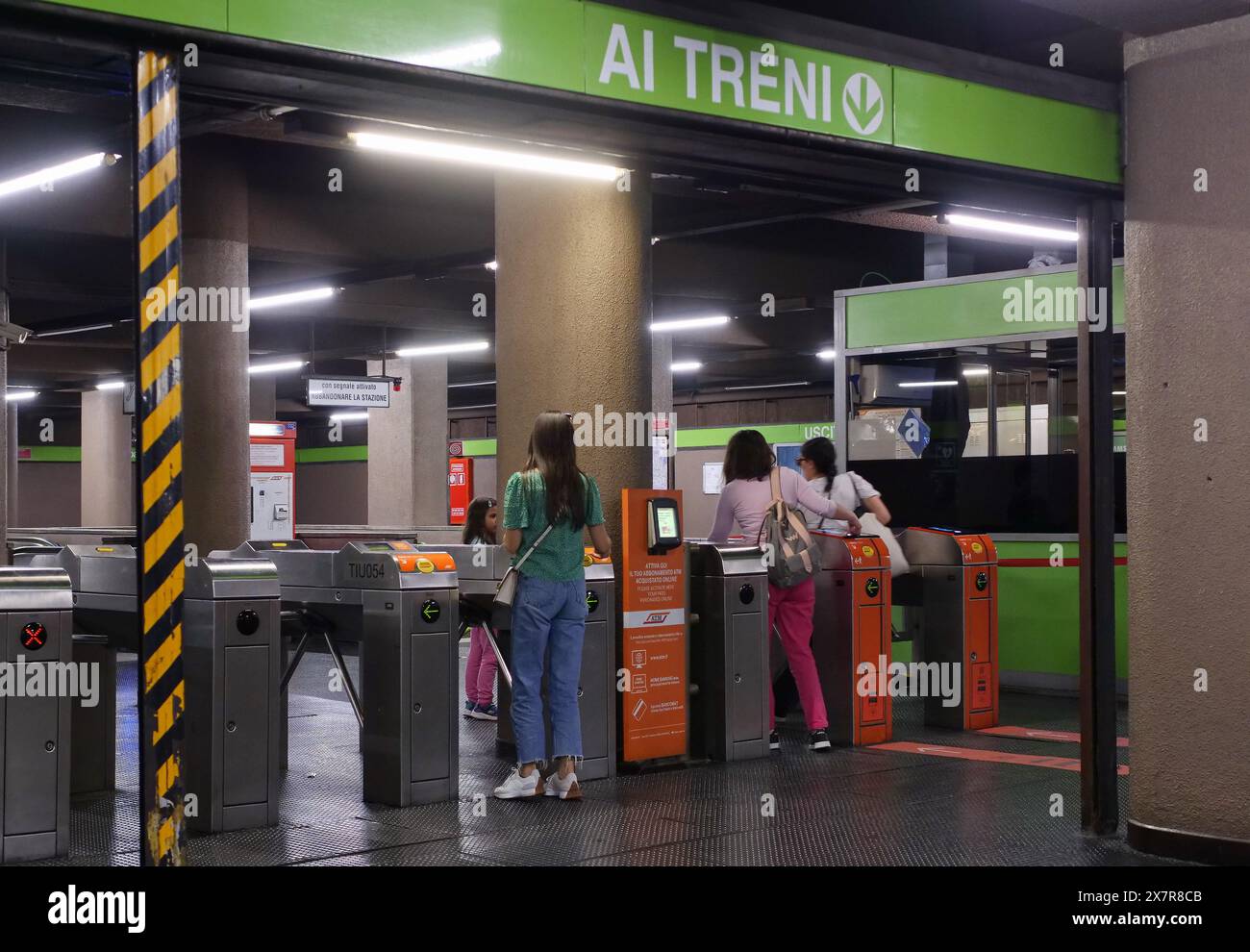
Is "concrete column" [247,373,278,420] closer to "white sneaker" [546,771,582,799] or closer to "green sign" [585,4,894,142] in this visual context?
"white sneaker" [546,771,582,799]

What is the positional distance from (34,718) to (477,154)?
315 centimetres

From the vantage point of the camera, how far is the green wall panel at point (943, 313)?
396 inches

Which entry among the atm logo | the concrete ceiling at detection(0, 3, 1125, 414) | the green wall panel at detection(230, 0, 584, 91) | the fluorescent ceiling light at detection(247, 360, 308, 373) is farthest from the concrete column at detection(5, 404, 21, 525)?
the green wall panel at detection(230, 0, 584, 91)

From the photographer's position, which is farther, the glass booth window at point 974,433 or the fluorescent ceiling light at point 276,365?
the fluorescent ceiling light at point 276,365

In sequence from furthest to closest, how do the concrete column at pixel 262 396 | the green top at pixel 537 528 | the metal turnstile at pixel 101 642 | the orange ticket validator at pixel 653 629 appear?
1. the concrete column at pixel 262 396
2. the orange ticket validator at pixel 653 629
3. the metal turnstile at pixel 101 642
4. the green top at pixel 537 528

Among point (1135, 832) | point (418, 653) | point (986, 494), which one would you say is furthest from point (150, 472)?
point (986, 494)

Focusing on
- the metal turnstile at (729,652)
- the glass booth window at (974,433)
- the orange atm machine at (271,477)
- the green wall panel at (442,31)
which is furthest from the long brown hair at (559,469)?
the orange atm machine at (271,477)

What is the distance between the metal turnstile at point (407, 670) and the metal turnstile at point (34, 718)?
4.42ft

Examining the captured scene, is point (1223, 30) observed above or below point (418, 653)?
above

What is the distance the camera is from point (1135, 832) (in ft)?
17.9

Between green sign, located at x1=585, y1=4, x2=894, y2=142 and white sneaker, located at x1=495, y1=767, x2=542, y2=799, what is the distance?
3136mm

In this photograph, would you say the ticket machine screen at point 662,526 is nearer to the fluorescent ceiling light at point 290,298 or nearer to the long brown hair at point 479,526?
the long brown hair at point 479,526
